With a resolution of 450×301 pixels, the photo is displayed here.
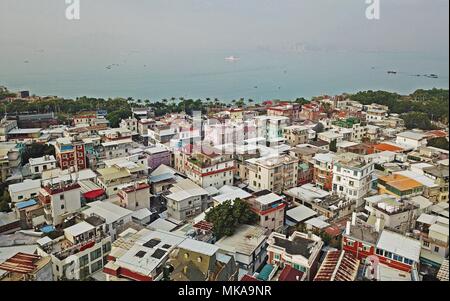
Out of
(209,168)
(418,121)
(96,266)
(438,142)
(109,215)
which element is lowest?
(96,266)

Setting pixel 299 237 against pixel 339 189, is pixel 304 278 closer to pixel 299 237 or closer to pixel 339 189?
pixel 299 237

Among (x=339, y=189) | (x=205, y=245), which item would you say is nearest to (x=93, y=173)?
(x=205, y=245)

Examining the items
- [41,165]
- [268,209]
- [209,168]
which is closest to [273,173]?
[209,168]

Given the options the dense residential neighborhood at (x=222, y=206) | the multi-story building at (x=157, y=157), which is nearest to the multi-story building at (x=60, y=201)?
the dense residential neighborhood at (x=222, y=206)

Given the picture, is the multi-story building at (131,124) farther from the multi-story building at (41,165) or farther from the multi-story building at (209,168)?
the multi-story building at (209,168)

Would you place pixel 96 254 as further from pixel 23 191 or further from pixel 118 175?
pixel 23 191
